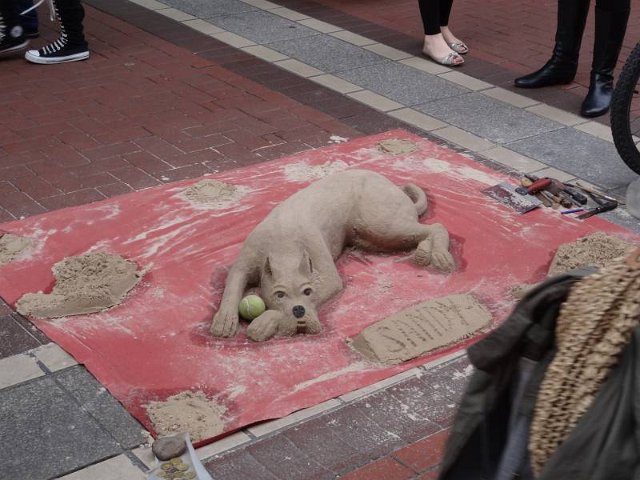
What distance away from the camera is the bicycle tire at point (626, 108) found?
18.2 feet

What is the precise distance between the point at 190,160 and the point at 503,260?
82.1 inches

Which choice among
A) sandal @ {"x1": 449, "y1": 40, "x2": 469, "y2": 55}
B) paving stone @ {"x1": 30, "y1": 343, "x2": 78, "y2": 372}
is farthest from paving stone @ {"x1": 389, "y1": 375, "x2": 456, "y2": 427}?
sandal @ {"x1": 449, "y1": 40, "x2": 469, "y2": 55}

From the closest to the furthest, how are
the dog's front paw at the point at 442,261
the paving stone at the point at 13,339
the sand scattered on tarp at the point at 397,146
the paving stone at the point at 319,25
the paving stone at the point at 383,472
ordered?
the paving stone at the point at 383,472 → the paving stone at the point at 13,339 → the dog's front paw at the point at 442,261 → the sand scattered on tarp at the point at 397,146 → the paving stone at the point at 319,25

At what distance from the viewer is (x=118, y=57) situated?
793 centimetres

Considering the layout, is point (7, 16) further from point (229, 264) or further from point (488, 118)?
point (229, 264)

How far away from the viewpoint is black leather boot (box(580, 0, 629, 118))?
6840 mm

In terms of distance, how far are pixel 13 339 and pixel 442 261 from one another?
1962mm

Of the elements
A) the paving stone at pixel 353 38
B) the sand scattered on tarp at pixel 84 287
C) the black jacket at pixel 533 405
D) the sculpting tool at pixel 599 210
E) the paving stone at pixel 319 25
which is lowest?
the paving stone at pixel 319 25

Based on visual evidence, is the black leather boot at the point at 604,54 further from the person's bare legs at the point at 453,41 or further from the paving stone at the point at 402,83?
the person's bare legs at the point at 453,41

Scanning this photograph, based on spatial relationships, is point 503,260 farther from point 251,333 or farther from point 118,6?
point 118,6

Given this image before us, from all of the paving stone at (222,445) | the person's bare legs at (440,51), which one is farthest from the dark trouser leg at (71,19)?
the paving stone at (222,445)

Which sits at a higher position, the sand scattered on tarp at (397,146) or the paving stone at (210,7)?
the sand scattered on tarp at (397,146)

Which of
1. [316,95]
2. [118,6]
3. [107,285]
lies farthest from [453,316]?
[118,6]

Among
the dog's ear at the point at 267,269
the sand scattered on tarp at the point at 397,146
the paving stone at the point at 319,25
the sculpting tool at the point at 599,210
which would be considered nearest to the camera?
the dog's ear at the point at 267,269
